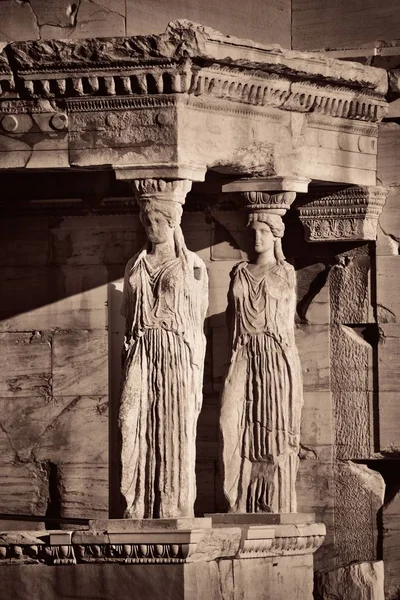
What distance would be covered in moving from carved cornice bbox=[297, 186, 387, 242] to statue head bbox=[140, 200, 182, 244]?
193 centimetres

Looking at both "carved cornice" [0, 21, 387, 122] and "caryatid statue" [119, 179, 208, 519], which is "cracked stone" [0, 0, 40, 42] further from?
"caryatid statue" [119, 179, 208, 519]

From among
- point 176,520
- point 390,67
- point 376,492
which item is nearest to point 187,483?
point 176,520

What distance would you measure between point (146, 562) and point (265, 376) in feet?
6.42

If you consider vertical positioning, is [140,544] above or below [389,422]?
below

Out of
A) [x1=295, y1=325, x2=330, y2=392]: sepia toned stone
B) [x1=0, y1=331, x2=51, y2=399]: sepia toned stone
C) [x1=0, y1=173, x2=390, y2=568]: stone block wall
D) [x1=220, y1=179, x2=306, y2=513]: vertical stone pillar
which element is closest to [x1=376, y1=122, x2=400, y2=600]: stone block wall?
[x1=0, y1=173, x2=390, y2=568]: stone block wall

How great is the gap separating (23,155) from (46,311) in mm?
2601

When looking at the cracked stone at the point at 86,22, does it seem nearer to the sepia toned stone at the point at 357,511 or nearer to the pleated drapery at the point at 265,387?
the pleated drapery at the point at 265,387

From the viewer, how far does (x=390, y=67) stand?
21641 mm

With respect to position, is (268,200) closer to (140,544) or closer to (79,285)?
(79,285)

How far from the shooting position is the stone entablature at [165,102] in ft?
65.6

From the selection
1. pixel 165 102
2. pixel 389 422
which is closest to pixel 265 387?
pixel 389 422

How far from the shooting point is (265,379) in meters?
21.0

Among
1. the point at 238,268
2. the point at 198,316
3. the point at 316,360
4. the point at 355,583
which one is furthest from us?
the point at 316,360

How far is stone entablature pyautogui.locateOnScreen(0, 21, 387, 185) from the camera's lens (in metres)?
20.0
